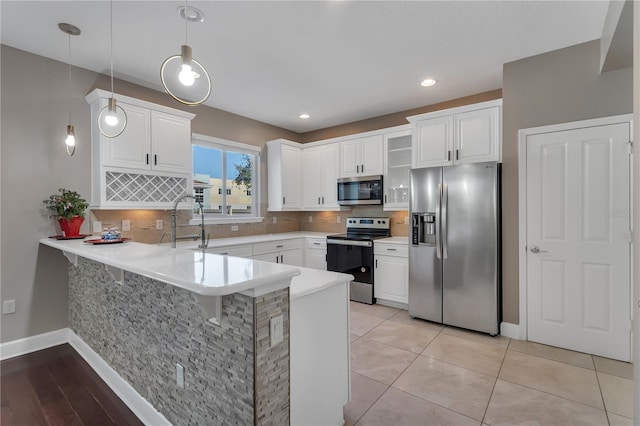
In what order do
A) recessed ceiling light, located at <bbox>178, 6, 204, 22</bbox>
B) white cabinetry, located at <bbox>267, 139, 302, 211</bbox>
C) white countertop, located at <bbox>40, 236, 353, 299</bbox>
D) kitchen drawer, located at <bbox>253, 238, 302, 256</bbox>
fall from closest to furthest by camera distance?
white countertop, located at <bbox>40, 236, 353, 299</bbox> < recessed ceiling light, located at <bbox>178, 6, 204, 22</bbox> < kitchen drawer, located at <bbox>253, 238, 302, 256</bbox> < white cabinetry, located at <bbox>267, 139, 302, 211</bbox>

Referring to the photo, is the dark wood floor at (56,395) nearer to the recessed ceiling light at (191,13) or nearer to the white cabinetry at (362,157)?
the recessed ceiling light at (191,13)

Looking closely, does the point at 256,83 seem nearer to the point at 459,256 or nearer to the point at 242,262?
the point at 242,262

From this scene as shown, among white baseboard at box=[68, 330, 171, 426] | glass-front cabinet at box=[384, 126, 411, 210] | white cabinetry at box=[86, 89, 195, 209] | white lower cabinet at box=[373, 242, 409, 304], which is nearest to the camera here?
white baseboard at box=[68, 330, 171, 426]

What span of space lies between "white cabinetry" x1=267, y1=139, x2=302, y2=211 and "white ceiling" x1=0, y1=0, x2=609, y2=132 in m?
1.32

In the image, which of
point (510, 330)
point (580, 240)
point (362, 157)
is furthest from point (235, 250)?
point (580, 240)

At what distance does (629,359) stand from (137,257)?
154 inches

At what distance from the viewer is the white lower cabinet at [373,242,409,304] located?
3916 mm

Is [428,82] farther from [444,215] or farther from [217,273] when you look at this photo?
[217,273]

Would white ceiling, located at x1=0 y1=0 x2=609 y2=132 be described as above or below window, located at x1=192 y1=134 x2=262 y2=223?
above

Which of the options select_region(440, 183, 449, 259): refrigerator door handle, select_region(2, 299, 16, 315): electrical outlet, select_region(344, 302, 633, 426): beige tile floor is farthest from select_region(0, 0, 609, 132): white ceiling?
select_region(344, 302, 633, 426): beige tile floor

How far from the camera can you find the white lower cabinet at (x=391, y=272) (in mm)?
3916

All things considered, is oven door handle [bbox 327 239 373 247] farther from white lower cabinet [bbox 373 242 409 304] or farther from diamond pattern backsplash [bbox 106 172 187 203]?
diamond pattern backsplash [bbox 106 172 187 203]

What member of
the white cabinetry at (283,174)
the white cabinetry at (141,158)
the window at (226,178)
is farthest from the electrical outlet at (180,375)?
the white cabinetry at (283,174)

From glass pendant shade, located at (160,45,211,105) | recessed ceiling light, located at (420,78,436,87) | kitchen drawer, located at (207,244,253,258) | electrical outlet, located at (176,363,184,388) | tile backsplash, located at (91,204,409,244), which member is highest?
recessed ceiling light, located at (420,78,436,87)
